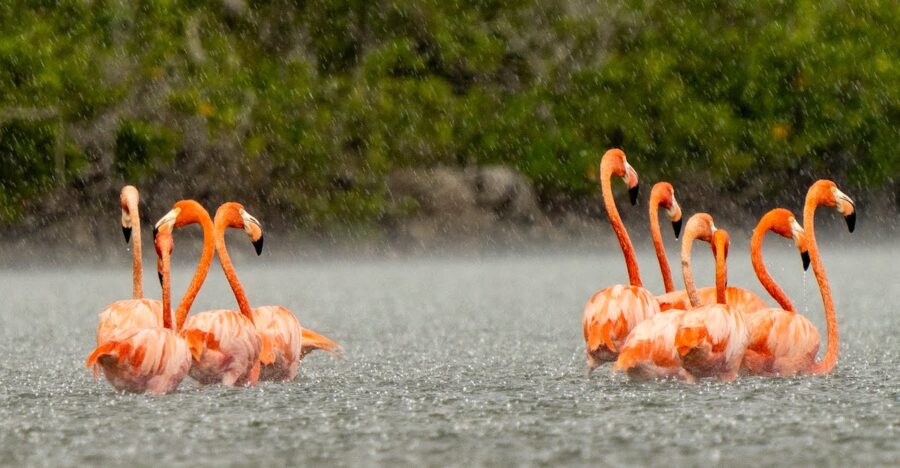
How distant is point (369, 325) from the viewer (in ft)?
34.8

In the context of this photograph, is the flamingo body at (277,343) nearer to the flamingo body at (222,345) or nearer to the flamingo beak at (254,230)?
the flamingo body at (222,345)

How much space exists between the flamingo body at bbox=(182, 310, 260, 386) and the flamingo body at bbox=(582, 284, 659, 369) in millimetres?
1425

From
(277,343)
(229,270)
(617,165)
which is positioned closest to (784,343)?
(617,165)

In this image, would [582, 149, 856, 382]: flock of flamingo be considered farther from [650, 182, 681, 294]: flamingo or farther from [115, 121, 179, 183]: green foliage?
[115, 121, 179, 183]: green foliage

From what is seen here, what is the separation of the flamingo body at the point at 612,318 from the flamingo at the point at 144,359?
1.71 m

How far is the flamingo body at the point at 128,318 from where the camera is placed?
6.97m

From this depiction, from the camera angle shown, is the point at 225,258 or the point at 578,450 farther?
the point at 225,258

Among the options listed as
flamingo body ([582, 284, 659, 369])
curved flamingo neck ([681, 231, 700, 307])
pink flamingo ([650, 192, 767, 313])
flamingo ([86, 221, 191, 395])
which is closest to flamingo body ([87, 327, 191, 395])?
flamingo ([86, 221, 191, 395])

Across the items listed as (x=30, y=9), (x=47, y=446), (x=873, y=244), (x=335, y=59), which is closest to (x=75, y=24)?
(x=30, y=9)

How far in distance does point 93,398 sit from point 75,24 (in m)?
16.6

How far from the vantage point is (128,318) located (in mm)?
7035

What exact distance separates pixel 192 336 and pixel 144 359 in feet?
1.08

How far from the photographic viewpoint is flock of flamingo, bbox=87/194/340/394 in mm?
6438

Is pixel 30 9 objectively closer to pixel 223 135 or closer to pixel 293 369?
pixel 223 135
